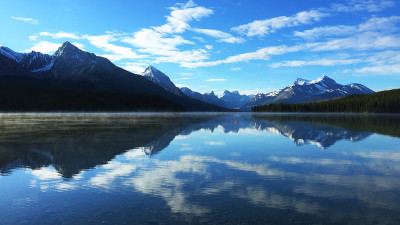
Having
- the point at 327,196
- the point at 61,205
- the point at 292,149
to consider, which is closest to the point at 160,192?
the point at 61,205

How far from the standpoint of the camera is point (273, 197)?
1432 centimetres

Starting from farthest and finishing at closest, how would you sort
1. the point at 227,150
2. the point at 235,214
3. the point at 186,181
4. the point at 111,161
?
the point at 227,150 < the point at 111,161 < the point at 186,181 < the point at 235,214

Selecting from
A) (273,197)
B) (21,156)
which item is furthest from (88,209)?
(21,156)

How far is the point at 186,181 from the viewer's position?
1755cm

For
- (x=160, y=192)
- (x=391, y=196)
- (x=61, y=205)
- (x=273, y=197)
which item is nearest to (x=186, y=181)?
(x=160, y=192)

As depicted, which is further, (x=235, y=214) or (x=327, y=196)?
(x=327, y=196)

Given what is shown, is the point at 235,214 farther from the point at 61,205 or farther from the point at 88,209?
the point at 61,205

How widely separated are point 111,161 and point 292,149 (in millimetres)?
19085

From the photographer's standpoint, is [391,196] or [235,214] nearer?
[235,214]

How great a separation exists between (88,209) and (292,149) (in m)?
24.4

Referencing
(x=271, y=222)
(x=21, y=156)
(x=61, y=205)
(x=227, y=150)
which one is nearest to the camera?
(x=271, y=222)

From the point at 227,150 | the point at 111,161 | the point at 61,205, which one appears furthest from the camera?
the point at 227,150

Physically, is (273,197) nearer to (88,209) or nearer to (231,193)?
(231,193)

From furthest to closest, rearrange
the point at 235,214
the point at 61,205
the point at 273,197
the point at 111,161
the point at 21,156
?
the point at 21,156, the point at 111,161, the point at 273,197, the point at 61,205, the point at 235,214
